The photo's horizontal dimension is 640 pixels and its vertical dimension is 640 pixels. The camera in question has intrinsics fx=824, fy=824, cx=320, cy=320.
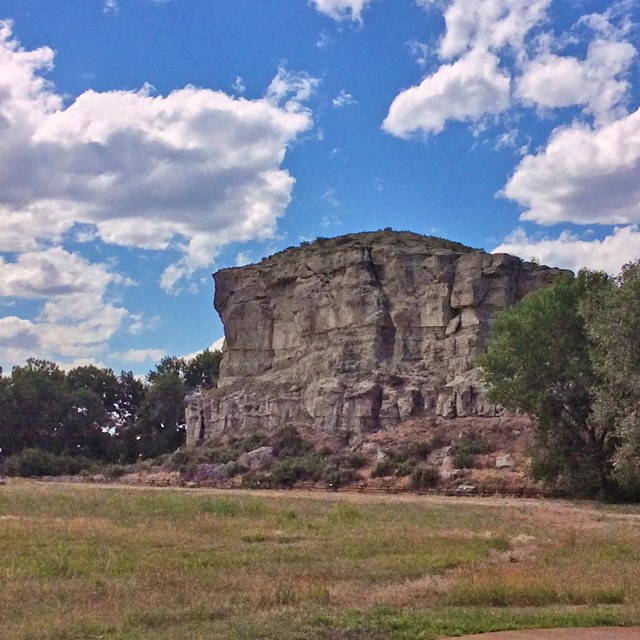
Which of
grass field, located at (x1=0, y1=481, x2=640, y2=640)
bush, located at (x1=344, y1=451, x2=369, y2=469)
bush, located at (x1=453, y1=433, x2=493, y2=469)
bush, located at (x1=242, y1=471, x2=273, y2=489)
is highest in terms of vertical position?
bush, located at (x1=453, y1=433, x2=493, y2=469)

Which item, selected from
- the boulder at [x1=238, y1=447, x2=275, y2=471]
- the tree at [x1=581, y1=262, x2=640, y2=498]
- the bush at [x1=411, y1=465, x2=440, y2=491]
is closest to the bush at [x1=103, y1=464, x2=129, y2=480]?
the boulder at [x1=238, y1=447, x2=275, y2=471]

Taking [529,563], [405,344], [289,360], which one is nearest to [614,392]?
[529,563]

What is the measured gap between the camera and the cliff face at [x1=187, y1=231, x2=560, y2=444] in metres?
64.1

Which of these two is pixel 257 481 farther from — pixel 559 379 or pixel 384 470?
pixel 559 379

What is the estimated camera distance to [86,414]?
86250 mm

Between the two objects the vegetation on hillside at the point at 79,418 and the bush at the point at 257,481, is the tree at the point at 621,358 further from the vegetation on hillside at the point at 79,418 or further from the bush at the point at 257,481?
the vegetation on hillside at the point at 79,418

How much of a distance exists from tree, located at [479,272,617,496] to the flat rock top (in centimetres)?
2658

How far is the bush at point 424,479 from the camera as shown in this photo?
158ft

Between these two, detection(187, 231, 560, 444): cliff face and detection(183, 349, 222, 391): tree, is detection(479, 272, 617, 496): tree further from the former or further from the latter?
detection(183, 349, 222, 391): tree

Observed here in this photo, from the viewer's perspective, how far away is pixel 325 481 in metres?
53.4

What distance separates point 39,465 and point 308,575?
207ft

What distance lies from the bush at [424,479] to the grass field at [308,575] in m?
19.8

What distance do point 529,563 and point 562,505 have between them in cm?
Result: 1901

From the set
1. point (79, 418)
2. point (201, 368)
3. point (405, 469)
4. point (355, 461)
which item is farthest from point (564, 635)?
point (201, 368)
